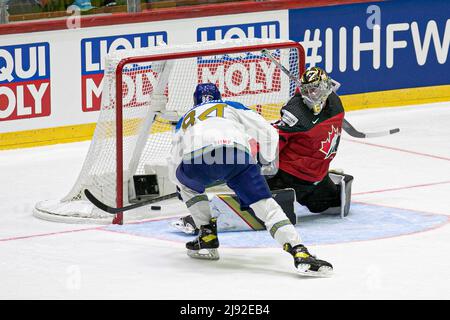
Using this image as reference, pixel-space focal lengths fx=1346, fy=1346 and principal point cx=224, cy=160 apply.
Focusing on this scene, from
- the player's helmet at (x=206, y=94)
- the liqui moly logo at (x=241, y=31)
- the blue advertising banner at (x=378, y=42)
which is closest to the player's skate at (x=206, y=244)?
the player's helmet at (x=206, y=94)

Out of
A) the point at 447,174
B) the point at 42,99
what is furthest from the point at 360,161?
the point at 42,99

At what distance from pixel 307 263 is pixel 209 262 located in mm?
726

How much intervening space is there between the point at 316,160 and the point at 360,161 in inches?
84.7

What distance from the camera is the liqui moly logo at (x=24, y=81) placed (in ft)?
35.1

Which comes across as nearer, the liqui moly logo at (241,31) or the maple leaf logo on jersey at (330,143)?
the maple leaf logo on jersey at (330,143)

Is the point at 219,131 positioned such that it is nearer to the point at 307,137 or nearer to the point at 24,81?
the point at 307,137

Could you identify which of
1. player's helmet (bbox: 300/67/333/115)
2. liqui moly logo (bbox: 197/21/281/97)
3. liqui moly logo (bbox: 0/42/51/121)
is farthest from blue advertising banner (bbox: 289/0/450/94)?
player's helmet (bbox: 300/67/333/115)

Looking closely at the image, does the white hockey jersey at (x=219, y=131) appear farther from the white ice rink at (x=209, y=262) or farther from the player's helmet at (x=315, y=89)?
the player's helmet at (x=315, y=89)

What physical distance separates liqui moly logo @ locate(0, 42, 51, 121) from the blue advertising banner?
8.13 feet

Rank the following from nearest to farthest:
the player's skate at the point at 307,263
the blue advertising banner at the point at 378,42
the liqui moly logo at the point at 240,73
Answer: the player's skate at the point at 307,263
the liqui moly logo at the point at 240,73
the blue advertising banner at the point at 378,42

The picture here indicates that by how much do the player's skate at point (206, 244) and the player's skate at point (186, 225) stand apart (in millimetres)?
572

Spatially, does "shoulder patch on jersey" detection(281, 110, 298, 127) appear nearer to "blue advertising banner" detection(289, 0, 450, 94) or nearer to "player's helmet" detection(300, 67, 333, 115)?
"player's helmet" detection(300, 67, 333, 115)

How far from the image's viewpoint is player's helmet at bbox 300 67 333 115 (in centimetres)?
845

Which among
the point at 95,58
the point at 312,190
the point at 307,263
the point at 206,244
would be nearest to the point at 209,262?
the point at 206,244
